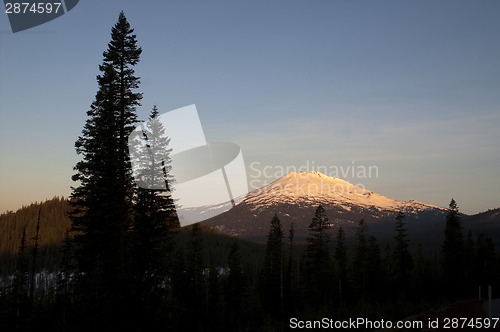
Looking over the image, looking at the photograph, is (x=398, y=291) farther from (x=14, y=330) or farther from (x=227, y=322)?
(x=14, y=330)

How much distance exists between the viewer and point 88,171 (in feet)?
76.1

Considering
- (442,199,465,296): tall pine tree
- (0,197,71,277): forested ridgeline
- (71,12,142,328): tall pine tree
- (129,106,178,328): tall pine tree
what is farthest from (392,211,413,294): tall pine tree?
(0,197,71,277): forested ridgeline

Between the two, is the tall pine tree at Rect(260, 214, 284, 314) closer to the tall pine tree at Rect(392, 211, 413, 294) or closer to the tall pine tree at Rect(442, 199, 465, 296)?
the tall pine tree at Rect(392, 211, 413, 294)

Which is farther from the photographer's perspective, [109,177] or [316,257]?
[316,257]

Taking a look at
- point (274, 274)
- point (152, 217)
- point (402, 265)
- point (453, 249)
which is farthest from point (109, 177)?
point (453, 249)

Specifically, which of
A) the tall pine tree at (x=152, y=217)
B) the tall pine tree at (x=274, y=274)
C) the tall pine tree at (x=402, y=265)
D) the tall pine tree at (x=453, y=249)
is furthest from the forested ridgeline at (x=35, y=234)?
the tall pine tree at (x=152, y=217)

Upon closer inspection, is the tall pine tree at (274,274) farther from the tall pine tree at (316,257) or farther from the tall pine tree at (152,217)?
the tall pine tree at (152,217)

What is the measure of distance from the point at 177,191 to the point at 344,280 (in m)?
46.7

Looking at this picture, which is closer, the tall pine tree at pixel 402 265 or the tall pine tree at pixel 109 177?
the tall pine tree at pixel 109 177

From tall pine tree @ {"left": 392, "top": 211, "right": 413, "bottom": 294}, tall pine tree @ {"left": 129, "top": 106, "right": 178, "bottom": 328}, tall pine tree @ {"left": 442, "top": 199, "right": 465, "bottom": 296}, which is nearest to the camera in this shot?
tall pine tree @ {"left": 129, "top": 106, "right": 178, "bottom": 328}

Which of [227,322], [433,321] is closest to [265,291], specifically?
[227,322]

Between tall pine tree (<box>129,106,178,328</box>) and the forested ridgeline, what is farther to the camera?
the forested ridgeline

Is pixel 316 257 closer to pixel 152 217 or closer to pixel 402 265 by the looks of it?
pixel 402 265

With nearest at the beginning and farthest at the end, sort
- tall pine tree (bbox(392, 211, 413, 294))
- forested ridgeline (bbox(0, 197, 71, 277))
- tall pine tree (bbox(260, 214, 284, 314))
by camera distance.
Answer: tall pine tree (bbox(260, 214, 284, 314))
tall pine tree (bbox(392, 211, 413, 294))
forested ridgeline (bbox(0, 197, 71, 277))
